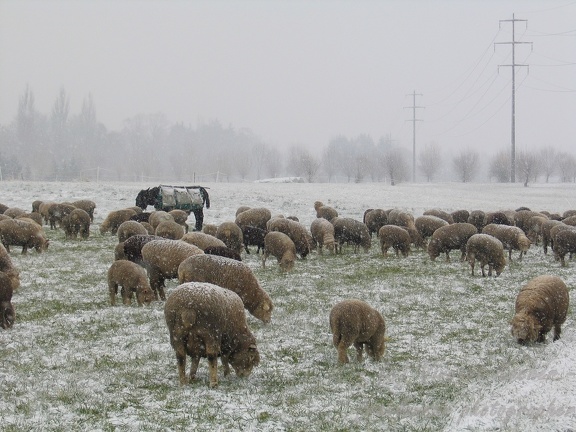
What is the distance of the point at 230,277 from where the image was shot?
10.9 metres

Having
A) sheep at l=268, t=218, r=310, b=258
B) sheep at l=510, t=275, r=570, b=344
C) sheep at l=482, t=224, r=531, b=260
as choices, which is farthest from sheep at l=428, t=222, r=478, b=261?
sheep at l=510, t=275, r=570, b=344

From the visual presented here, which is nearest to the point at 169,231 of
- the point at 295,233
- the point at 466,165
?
the point at 295,233

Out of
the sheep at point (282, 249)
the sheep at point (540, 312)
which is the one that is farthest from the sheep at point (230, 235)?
the sheep at point (540, 312)

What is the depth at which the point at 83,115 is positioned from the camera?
11862 centimetres

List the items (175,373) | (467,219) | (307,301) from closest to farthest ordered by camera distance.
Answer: (175,373), (307,301), (467,219)

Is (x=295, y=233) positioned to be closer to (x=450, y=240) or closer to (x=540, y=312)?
(x=450, y=240)

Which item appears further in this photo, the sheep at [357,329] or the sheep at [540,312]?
the sheep at [540,312]

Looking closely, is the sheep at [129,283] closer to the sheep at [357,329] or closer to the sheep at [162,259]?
the sheep at [162,259]

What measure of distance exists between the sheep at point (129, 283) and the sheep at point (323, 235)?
9627mm

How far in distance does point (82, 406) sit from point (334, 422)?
2825mm

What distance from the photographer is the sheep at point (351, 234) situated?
71.8 ft

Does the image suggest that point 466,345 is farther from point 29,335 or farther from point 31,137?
point 31,137

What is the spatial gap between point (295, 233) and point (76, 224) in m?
8.85

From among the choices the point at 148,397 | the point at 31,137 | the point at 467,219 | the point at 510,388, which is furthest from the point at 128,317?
the point at 31,137
